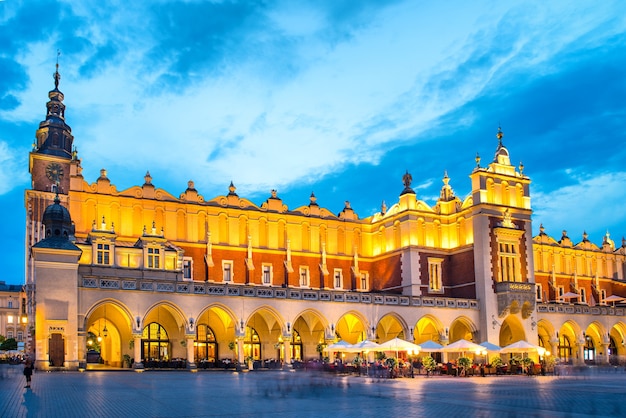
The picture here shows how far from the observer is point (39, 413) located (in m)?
19.4

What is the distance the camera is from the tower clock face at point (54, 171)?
61972 mm

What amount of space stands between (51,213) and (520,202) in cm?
4193

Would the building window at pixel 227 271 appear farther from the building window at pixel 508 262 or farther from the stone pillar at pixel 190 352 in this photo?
the building window at pixel 508 262

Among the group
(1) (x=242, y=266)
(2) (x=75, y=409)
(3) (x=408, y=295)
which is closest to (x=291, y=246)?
(1) (x=242, y=266)

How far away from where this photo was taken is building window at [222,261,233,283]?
61.4 m

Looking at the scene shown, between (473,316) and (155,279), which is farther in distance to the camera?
(473,316)

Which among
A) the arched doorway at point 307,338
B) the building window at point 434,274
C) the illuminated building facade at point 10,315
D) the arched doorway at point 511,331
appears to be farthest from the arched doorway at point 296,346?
the illuminated building facade at point 10,315

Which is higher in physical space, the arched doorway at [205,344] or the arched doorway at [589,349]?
the arched doorway at [205,344]

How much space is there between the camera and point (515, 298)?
62250mm

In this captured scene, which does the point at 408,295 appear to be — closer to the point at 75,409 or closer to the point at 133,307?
the point at 133,307

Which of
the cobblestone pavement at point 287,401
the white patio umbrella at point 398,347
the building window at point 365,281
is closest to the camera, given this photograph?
the cobblestone pavement at point 287,401

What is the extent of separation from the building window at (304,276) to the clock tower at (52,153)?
21899mm

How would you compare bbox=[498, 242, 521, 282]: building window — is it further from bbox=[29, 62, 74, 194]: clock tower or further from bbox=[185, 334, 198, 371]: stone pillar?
bbox=[29, 62, 74, 194]: clock tower

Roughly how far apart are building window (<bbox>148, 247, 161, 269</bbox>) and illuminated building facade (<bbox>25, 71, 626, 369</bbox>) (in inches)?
7.5
